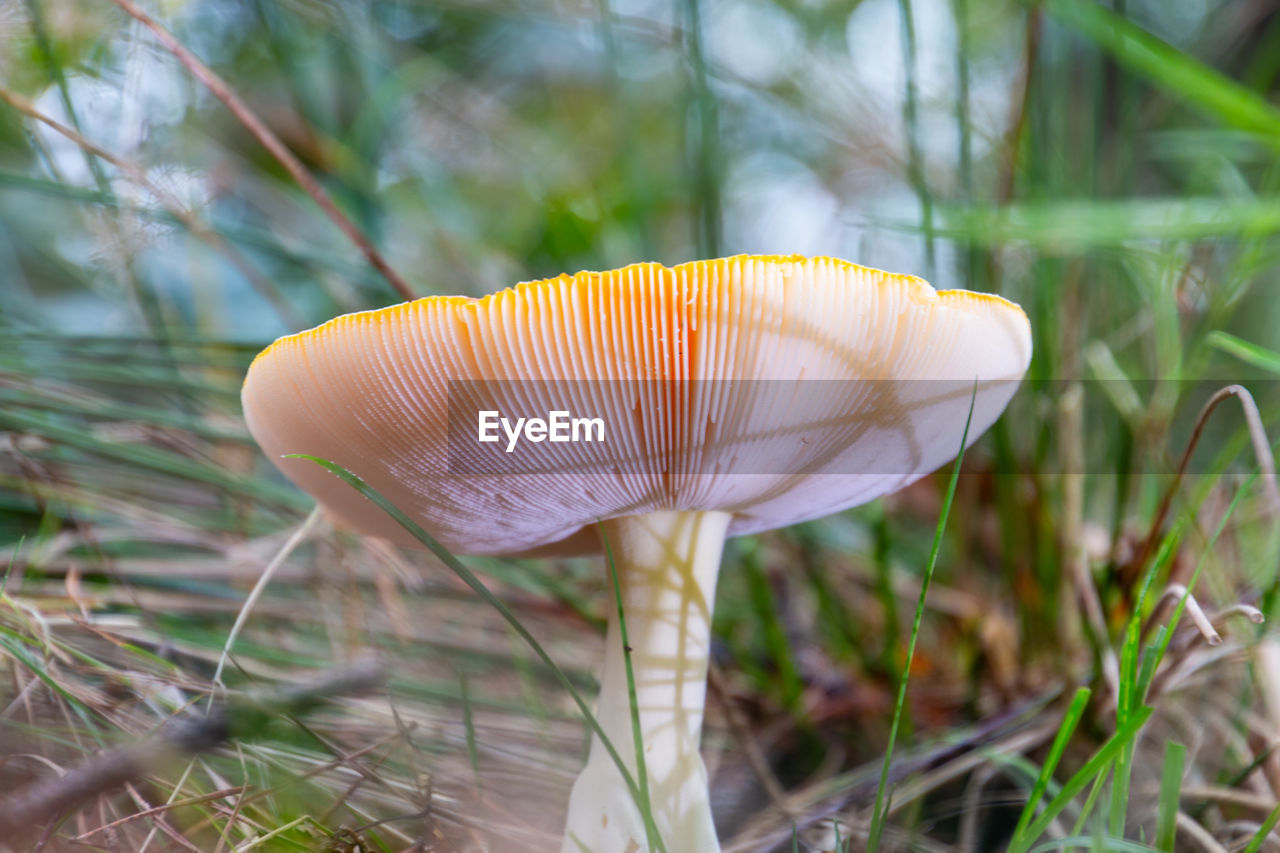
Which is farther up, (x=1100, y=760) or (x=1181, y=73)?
(x=1181, y=73)

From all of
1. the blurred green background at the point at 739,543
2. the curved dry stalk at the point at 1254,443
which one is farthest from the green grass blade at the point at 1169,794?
the curved dry stalk at the point at 1254,443

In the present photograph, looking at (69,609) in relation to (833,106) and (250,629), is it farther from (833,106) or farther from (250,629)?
(833,106)

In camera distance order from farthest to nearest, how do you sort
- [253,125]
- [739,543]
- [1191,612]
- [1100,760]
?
[739,543] < [253,125] < [1191,612] < [1100,760]

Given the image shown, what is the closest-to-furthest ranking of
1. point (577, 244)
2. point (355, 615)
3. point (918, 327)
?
point (918, 327) → point (355, 615) → point (577, 244)

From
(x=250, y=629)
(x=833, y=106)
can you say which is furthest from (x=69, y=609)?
(x=833, y=106)

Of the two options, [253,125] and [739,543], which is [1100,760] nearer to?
[739,543]

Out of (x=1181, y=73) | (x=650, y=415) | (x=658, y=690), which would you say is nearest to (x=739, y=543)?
(x=658, y=690)

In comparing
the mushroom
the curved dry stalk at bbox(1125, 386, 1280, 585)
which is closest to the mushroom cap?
the mushroom
